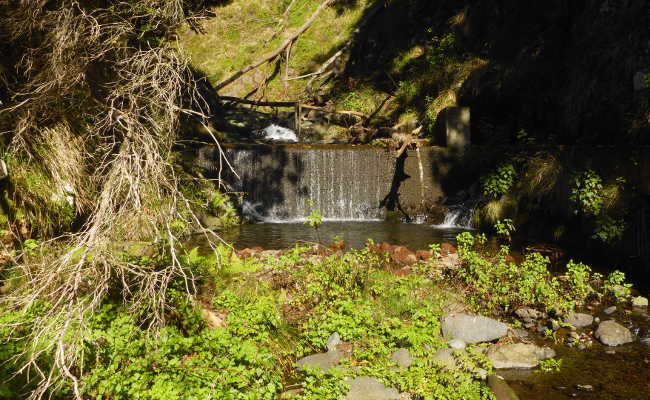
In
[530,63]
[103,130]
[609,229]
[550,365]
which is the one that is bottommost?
[550,365]

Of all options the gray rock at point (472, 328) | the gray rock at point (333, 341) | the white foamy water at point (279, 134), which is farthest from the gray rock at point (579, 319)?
the white foamy water at point (279, 134)

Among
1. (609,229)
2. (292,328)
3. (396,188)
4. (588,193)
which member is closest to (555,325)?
(292,328)

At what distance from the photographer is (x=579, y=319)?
5.24 metres

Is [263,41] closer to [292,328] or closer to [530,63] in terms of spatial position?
[530,63]

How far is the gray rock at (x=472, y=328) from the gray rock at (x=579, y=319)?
983 millimetres

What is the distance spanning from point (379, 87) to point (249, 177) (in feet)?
26.5

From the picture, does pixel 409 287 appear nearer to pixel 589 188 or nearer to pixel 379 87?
pixel 589 188

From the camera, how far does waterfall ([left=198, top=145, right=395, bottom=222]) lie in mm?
12117

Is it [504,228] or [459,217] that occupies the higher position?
[504,228]

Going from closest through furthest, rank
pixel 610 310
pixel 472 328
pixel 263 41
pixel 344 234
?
pixel 472 328 < pixel 610 310 < pixel 344 234 < pixel 263 41

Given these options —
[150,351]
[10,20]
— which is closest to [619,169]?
[150,351]

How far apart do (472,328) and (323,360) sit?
1.70 meters

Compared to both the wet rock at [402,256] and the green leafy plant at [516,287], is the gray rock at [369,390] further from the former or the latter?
the wet rock at [402,256]

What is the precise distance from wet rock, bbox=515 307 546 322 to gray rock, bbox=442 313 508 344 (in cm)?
61
